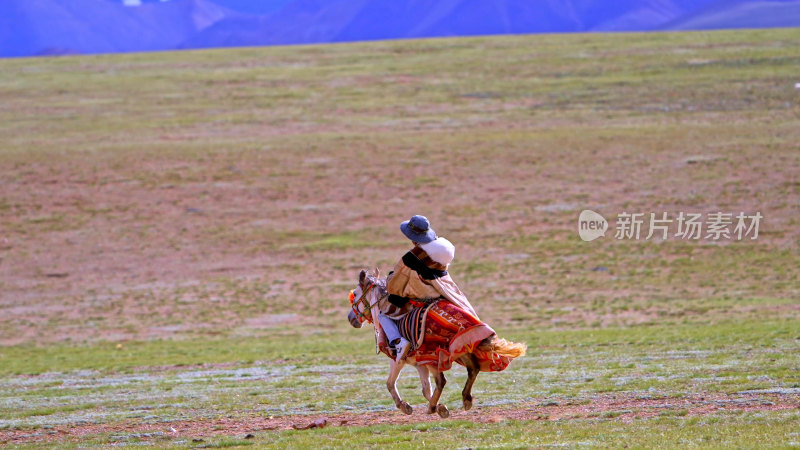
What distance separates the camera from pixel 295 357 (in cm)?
1670

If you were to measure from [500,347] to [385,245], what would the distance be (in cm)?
1742

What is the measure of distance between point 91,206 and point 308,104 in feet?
54.7

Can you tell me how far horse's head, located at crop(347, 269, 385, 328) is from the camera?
10.3 m

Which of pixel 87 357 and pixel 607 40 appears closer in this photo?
pixel 87 357

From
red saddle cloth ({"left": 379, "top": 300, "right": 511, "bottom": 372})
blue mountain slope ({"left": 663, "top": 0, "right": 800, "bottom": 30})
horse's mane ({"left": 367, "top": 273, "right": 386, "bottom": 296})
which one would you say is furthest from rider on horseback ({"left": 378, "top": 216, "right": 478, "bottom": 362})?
blue mountain slope ({"left": 663, "top": 0, "right": 800, "bottom": 30})

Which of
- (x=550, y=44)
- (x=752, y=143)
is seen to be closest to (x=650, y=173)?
(x=752, y=143)

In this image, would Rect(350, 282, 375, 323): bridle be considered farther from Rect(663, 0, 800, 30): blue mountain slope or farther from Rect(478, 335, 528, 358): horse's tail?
Rect(663, 0, 800, 30): blue mountain slope

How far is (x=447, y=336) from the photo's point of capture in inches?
379

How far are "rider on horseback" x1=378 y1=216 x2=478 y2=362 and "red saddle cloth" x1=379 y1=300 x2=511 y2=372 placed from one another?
0.11 metres

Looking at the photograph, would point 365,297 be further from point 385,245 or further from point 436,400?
point 385,245

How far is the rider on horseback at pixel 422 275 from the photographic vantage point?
9773mm

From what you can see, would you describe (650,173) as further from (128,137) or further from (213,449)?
(213,449)

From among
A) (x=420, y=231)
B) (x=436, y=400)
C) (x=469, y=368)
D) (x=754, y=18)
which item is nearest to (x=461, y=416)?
(x=436, y=400)

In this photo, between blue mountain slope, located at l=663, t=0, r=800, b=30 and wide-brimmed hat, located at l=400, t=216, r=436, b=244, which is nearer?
wide-brimmed hat, located at l=400, t=216, r=436, b=244
